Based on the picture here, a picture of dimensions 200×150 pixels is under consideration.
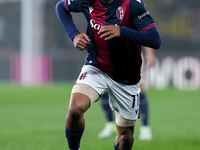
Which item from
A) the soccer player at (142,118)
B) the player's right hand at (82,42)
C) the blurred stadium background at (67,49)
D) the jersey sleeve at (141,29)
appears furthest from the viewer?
the blurred stadium background at (67,49)

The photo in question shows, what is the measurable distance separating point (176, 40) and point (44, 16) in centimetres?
550

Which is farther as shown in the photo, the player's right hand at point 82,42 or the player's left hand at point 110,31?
the player's right hand at point 82,42

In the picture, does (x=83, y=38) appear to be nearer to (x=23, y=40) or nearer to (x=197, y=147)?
(x=197, y=147)

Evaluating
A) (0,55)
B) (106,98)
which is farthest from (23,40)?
(106,98)

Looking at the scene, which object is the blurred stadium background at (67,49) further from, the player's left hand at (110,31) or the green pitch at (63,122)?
the player's left hand at (110,31)

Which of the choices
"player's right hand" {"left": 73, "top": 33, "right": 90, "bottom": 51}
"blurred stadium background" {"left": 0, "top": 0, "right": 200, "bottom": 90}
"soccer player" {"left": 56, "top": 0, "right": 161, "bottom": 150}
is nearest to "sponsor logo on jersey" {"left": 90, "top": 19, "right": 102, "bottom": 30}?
"soccer player" {"left": 56, "top": 0, "right": 161, "bottom": 150}

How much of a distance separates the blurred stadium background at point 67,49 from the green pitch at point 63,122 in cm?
214

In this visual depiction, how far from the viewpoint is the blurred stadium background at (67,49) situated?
18.2 m

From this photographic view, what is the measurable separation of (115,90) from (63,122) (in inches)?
175

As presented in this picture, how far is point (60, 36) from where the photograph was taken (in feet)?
71.0

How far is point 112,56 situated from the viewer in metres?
4.69

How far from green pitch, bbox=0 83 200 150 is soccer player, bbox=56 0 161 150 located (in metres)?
1.31

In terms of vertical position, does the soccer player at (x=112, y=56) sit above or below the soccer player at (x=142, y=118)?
above

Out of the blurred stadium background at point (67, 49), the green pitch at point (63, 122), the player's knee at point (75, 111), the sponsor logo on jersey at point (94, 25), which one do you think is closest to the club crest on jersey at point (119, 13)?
the sponsor logo on jersey at point (94, 25)
